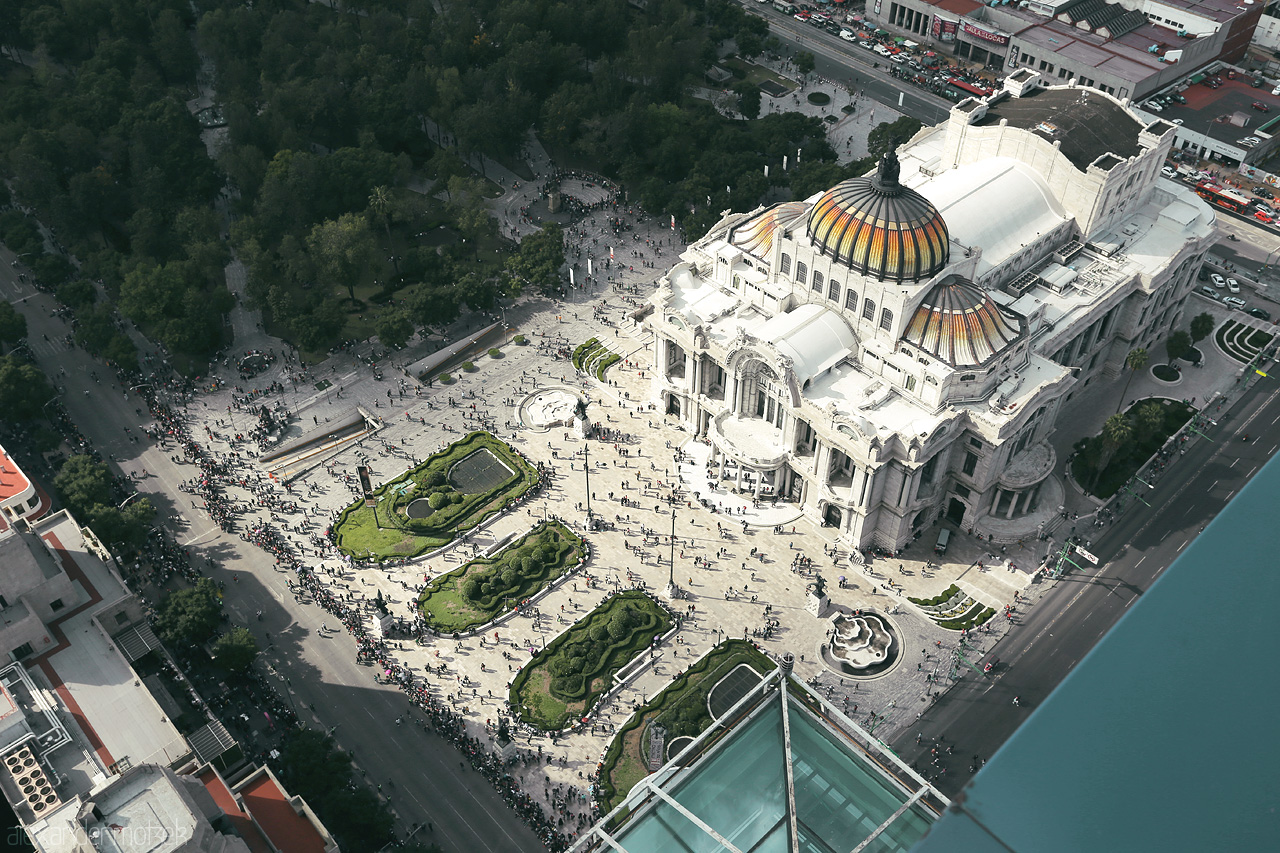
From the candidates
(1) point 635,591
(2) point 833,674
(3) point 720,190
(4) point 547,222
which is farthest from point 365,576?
(3) point 720,190

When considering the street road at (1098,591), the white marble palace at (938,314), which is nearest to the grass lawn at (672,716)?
the street road at (1098,591)

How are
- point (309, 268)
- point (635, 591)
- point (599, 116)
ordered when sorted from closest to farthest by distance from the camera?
1. point (635, 591)
2. point (309, 268)
3. point (599, 116)

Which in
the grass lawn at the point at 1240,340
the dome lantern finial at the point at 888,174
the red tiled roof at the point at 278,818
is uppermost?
the dome lantern finial at the point at 888,174

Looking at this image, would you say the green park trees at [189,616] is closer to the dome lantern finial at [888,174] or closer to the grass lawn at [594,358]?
the grass lawn at [594,358]

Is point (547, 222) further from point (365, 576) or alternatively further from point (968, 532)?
point (968, 532)

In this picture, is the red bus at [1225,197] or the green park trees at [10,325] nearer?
the green park trees at [10,325]

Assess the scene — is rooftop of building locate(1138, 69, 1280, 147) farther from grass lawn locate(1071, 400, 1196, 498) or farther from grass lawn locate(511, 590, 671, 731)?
grass lawn locate(511, 590, 671, 731)

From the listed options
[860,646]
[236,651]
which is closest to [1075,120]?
[860,646]

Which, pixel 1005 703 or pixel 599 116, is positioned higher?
pixel 599 116
